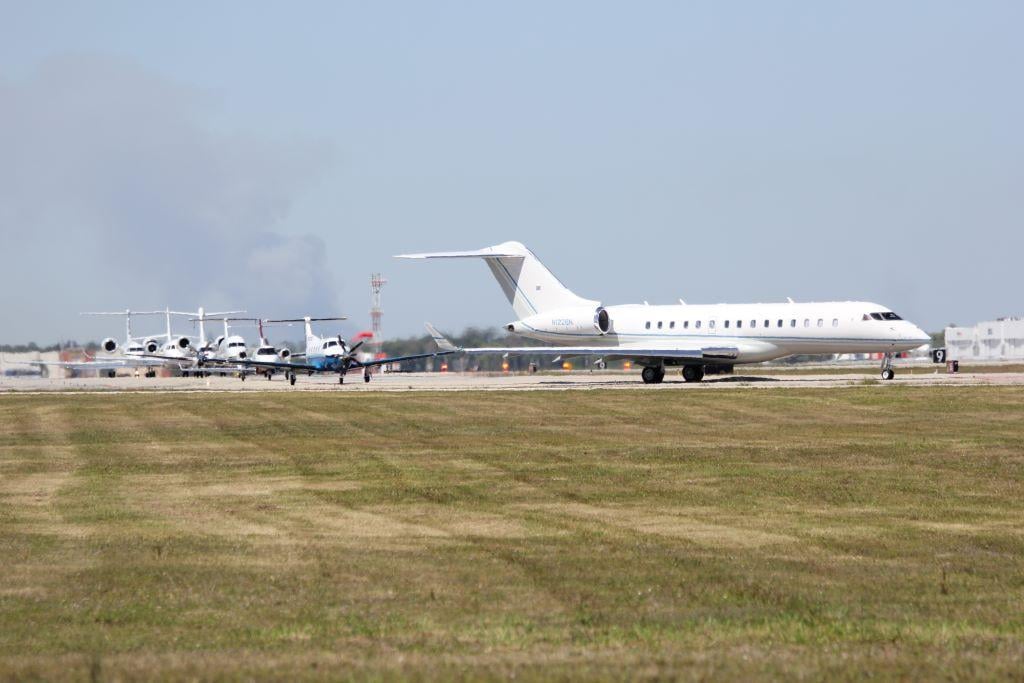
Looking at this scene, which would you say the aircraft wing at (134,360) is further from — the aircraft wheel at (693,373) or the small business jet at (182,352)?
the aircraft wheel at (693,373)

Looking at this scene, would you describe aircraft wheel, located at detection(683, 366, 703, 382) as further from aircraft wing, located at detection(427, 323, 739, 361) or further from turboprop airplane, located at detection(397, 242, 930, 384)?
aircraft wing, located at detection(427, 323, 739, 361)

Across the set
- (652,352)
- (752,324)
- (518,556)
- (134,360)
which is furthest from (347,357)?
(518,556)

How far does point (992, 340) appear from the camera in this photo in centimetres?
14738

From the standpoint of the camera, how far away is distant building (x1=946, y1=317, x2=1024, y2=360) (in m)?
145

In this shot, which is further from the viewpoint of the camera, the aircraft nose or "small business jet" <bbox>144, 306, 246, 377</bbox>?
"small business jet" <bbox>144, 306, 246, 377</bbox>

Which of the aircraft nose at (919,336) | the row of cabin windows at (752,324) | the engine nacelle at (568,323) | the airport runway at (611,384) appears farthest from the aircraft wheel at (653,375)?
the aircraft nose at (919,336)

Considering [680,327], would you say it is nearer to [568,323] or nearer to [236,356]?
[568,323]

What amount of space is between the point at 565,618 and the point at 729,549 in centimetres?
393

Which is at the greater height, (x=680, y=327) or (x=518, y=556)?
(x=680, y=327)

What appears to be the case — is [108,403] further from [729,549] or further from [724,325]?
[729,549]

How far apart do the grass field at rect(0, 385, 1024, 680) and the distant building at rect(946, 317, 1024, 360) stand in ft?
400

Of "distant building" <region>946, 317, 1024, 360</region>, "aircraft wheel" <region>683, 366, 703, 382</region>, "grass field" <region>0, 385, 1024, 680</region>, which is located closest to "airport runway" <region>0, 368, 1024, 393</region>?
"aircraft wheel" <region>683, 366, 703, 382</region>

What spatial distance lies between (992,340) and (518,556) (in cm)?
14320

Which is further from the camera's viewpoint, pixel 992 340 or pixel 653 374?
pixel 992 340
